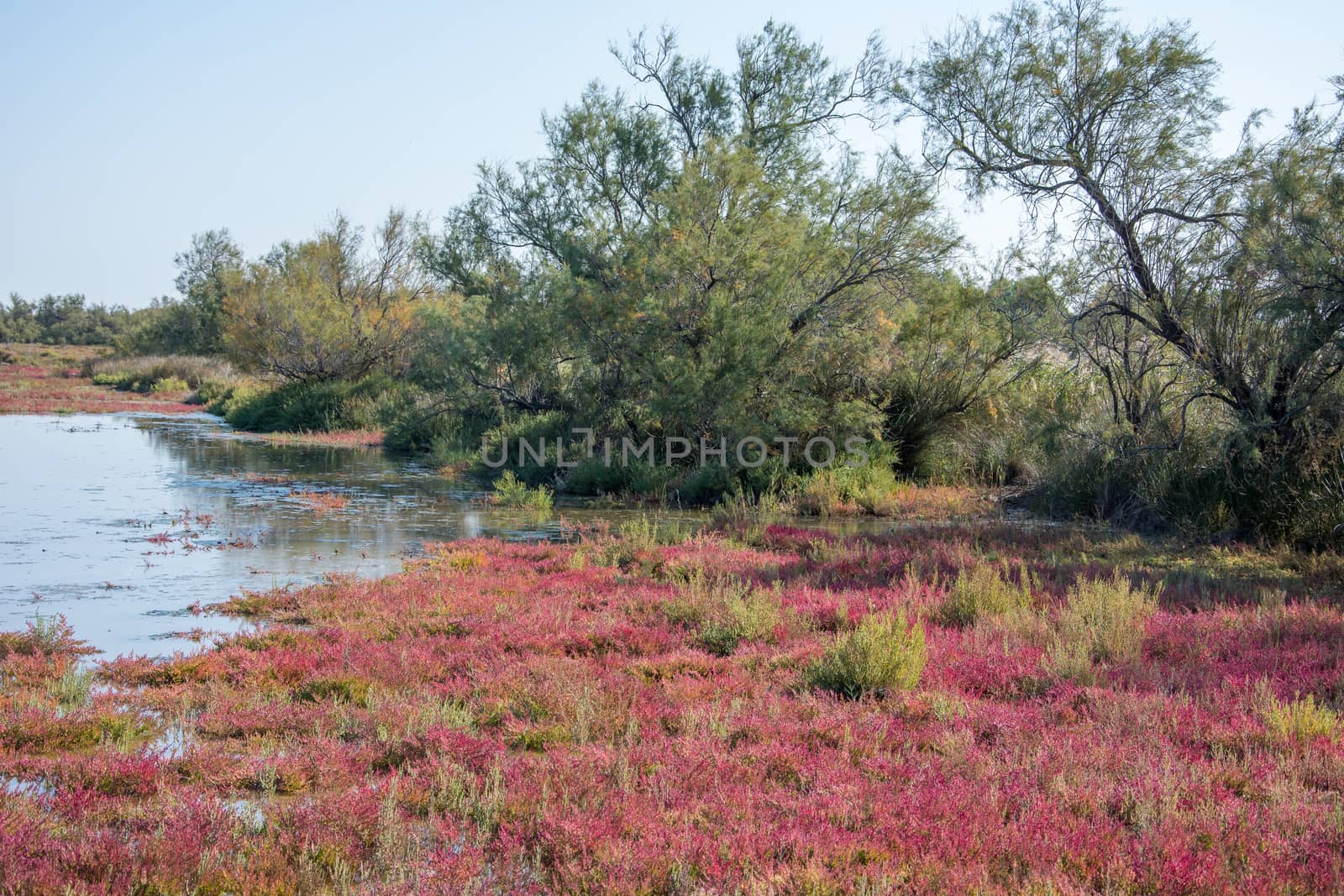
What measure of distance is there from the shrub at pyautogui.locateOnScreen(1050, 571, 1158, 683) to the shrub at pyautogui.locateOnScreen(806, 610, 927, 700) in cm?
117

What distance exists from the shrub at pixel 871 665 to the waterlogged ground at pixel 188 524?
5939 millimetres

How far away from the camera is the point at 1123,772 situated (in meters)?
5.47

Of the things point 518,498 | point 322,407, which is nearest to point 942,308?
point 518,498

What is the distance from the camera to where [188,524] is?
1639cm

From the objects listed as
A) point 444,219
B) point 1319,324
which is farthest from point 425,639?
point 444,219

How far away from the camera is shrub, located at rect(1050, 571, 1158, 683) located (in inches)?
296

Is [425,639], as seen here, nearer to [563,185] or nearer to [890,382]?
[890,382]

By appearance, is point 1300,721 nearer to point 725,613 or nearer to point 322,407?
point 725,613

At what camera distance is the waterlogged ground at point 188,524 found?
1098cm

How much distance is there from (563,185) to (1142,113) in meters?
18.5

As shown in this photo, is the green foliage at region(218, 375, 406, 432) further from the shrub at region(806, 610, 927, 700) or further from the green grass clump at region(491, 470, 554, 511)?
the shrub at region(806, 610, 927, 700)

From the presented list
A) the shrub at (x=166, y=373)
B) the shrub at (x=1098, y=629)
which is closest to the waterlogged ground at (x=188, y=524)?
the shrub at (x=1098, y=629)

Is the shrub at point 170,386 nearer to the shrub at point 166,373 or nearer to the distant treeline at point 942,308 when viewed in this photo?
the shrub at point 166,373

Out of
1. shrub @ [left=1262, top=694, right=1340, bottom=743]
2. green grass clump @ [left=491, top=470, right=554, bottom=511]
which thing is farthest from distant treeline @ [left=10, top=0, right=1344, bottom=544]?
shrub @ [left=1262, top=694, right=1340, bottom=743]
